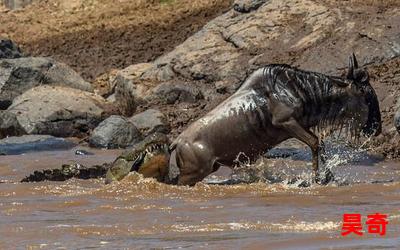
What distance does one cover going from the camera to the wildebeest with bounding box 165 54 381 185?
11.4 m

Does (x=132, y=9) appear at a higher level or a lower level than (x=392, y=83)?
higher

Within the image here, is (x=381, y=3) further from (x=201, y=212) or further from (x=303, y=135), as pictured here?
(x=201, y=212)

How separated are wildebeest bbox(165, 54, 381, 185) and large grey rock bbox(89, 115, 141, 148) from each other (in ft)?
17.1

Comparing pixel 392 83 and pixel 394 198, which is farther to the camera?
pixel 392 83

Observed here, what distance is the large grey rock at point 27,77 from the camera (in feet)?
69.4

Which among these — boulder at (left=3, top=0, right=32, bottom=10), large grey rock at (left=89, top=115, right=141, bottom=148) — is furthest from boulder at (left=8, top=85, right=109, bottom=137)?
boulder at (left=3, top=0, right=32, bottom=10)

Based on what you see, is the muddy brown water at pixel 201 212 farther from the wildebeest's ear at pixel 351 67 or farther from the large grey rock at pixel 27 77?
the large grey rock at pixel 27 77

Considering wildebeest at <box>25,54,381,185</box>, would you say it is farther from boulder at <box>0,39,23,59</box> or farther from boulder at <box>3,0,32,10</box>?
boulder at <box>3,0,32,10</box>

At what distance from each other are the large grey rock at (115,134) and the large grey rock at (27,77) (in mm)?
4344

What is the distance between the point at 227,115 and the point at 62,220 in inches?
130

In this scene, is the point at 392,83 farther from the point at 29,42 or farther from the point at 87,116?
the point at 29,42

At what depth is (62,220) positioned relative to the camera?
8664 millimetres

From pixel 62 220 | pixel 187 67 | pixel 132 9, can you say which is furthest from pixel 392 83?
pixel 132 9

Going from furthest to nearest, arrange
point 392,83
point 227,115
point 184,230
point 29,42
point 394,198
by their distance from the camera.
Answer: point 29,42 < point 392,83 < point 227,115 < point 394,198 < point 184,230
